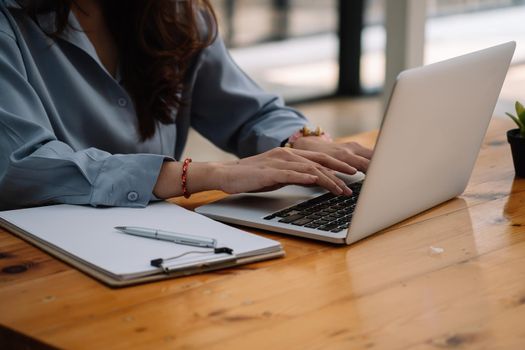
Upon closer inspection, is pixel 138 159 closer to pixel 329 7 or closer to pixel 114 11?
pixel 114 11

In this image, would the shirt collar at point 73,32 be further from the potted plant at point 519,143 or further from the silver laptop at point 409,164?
the potted plant at point 519,143

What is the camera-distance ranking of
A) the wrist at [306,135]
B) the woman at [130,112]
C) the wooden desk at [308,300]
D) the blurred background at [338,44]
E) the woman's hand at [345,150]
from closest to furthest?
the wooden desk at [308,300] → the woman at [130,112] → the woman's hand at [345,150] → the wrist at [306,135] → the blurred background at [338,44]

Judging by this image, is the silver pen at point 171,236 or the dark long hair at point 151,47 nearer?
the silver pen at point 171,236

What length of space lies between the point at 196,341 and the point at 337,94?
4.74 metres

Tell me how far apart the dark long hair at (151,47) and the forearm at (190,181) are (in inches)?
16.3

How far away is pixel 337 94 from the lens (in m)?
5.64

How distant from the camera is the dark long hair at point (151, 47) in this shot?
1866 mm

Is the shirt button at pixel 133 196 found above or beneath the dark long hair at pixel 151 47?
beneath

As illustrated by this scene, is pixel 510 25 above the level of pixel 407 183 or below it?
below

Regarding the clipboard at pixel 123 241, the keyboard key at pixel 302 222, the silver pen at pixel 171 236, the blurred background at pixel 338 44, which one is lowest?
the blurred background at pixel 338 44

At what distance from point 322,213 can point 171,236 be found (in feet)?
0.83

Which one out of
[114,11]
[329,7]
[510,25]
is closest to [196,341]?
[114,11]

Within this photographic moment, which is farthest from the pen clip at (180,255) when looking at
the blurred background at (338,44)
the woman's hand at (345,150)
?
the blurred background at (338,44)

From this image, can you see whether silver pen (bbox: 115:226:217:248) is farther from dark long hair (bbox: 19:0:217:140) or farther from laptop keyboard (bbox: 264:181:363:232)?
dark long hair (bbox: 19:0:217:140)
